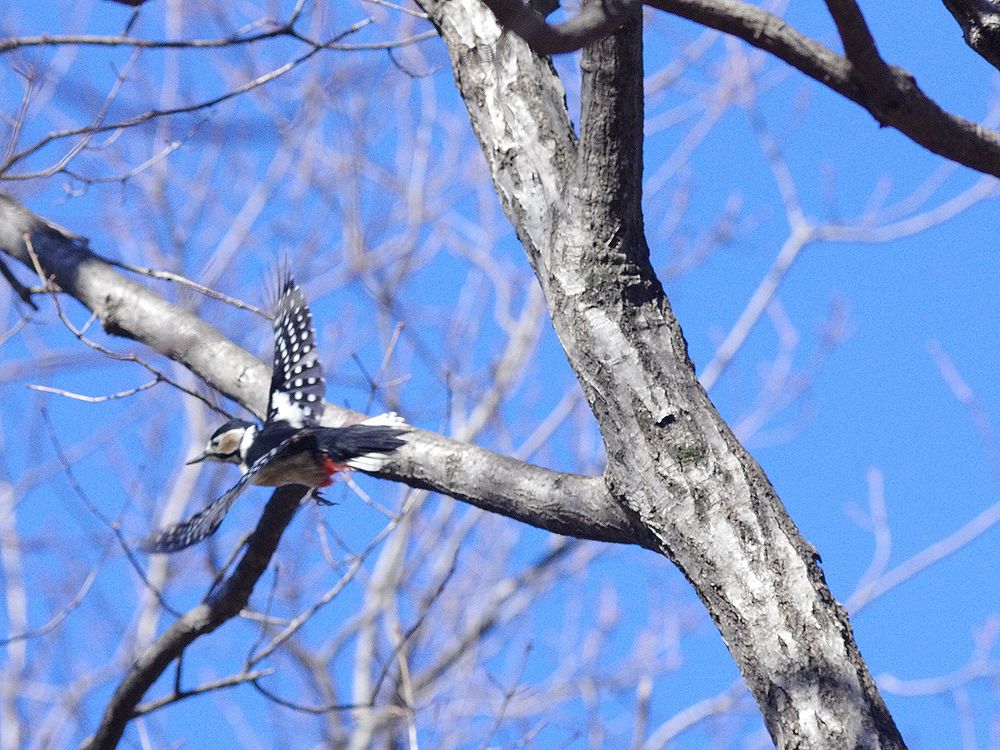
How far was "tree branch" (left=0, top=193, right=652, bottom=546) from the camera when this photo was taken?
272cm

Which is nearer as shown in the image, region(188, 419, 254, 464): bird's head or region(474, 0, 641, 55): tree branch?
region(474, 0, 641, 55): tree branch

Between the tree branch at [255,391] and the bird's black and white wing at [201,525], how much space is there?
186 millimetres

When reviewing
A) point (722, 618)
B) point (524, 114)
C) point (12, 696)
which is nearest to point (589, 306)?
point (524, 114)

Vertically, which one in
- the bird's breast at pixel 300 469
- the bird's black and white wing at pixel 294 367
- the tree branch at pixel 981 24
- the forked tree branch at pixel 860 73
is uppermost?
the bird's black and white wing at pixel 294 367

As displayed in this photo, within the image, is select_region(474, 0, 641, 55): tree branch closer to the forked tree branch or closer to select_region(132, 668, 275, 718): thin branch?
the forked tree branch

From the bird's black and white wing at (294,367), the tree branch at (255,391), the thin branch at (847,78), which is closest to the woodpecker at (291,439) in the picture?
the bird's black and white wing at (294,367)

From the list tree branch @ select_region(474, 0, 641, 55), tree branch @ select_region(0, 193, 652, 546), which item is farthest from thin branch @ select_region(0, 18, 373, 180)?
tree branch @ select_region(474, 0, 641, 55)

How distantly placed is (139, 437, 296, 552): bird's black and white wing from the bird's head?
76cm

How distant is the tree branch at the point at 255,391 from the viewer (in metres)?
2.72

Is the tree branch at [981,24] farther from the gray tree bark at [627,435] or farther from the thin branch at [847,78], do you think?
the gray tree bark at [627,435]

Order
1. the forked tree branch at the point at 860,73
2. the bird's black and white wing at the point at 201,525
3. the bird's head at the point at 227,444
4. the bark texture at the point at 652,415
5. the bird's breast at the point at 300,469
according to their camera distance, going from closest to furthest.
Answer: the forked tree branch at the point at 860,73 < the bark texture at the point at 652,415 < the bird's black and white wing at the point at 201,525 < the bird's breast at the point at 300,469 < the bird's head at the point at 227,444

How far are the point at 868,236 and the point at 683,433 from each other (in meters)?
6.04

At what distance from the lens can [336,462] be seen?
3.39m

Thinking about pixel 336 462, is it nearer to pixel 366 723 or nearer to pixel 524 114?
pixel 524 114
